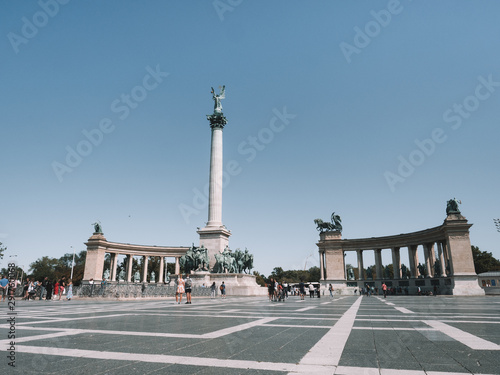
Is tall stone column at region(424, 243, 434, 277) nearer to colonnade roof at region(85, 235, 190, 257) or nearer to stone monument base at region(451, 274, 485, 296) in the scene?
stone monument base at region(451, 274, 485, 296)

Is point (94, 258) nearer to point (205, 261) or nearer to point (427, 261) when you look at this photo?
point (205, 261)

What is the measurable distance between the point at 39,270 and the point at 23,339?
13783 centimetres

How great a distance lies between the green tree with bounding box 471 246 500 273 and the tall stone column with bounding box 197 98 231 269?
74.1 metres

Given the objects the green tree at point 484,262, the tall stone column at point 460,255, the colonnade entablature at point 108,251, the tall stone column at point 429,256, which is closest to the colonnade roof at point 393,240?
the tall stone column at point 460,255

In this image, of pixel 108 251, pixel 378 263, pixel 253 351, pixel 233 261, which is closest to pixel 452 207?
pixel 378 263

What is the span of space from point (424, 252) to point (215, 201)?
45598 millimetres

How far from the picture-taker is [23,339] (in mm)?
7430

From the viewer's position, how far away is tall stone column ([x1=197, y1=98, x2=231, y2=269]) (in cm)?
4916

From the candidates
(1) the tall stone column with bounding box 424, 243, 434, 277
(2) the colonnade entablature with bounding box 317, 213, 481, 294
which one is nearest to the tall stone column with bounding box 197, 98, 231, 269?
(2) the colonnade entablature with bounding box 317, 213, 481, 294

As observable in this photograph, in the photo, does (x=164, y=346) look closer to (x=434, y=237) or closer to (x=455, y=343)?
(x=455, y=343)

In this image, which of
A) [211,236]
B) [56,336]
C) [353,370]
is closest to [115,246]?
[211,236]

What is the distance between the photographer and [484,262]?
87.1 metres

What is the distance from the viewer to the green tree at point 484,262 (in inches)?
3406

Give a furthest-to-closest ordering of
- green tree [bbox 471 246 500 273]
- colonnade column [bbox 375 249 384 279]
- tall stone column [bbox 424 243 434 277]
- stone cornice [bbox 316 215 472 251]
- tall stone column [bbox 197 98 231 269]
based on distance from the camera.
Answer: green tree [bbox 471 246 500 273], colonnade column [bbox 375 249 384 279], tall stone column [bbox 424 243 434 277], stone cornice [bbox 316 215 472 251], tall stone column [bbox 197 98 231 269]
